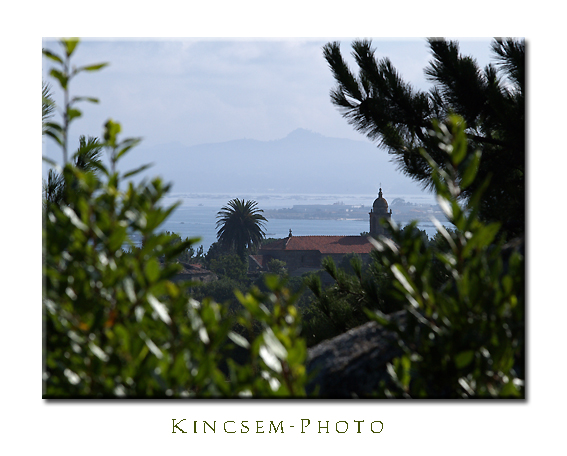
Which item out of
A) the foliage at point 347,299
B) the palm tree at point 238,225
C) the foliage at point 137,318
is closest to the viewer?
the foliage at point 137,318

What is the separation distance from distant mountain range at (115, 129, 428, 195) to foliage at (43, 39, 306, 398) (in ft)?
0.51

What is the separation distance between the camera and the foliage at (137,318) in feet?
3.48

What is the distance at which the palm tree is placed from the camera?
79.7 ft

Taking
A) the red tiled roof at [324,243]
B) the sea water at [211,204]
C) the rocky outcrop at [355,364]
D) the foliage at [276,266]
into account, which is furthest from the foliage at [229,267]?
the rocky outcrop at [355,364]

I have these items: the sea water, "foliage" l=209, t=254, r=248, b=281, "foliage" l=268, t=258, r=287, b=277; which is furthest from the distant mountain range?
"foliage" l=268, t=258, r=287, b=277

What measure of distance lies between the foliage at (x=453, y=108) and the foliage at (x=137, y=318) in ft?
6.04

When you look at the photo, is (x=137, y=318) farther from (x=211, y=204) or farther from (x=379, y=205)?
(x=379, y=205)

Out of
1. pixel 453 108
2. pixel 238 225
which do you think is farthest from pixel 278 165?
pixel 238 225

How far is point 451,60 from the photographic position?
9.36 feet

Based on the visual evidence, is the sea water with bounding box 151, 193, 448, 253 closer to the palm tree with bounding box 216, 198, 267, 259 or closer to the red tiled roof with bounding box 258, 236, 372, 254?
the palm tree with bounding box 216, 198, 267, 259

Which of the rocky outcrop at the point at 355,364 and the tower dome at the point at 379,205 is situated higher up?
the tower dome at the point at 379,205

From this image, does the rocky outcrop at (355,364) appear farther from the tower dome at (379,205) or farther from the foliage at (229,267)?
the tower dome at (379,205)
